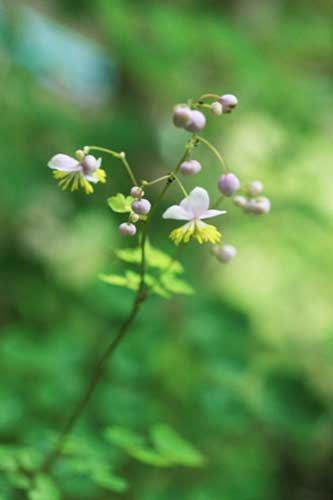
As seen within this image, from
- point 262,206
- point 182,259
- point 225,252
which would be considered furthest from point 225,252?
point 182,259

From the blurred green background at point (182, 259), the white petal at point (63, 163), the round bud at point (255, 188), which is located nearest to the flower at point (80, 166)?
the white petal at point (63, 163)

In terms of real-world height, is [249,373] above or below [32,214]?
below

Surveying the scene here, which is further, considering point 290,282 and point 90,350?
point 290,282

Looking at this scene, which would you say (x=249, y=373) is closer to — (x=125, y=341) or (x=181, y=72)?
(x=125, y=341)

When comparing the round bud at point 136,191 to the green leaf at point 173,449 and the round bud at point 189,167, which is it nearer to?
the round bud at point 189,167

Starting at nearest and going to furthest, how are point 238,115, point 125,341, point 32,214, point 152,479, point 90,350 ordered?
point 125,341, point 152,479, point 90,350, point 238,115, point 32,214

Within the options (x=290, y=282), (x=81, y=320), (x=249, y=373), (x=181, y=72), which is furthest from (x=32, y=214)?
(x=249, y=373)

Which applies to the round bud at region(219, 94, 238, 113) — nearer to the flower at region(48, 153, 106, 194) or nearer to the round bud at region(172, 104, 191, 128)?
the round bud at region(172, 104, 191, 128)
